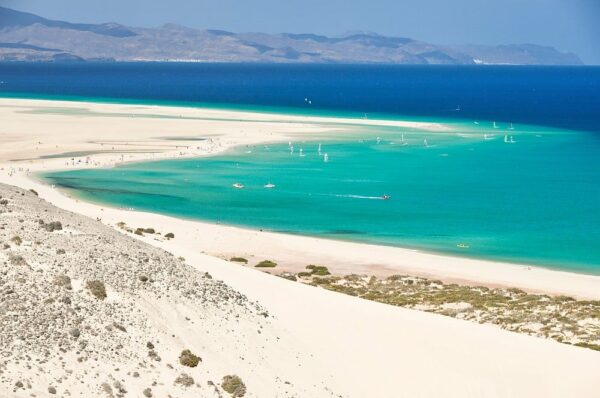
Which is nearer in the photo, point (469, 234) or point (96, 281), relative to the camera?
point (96, 281)

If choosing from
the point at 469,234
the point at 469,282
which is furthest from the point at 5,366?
the point at 469,234

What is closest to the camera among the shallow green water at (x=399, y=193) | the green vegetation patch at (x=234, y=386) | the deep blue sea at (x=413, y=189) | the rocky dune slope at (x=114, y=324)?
the rocky dune slope at (x=114, y=324)

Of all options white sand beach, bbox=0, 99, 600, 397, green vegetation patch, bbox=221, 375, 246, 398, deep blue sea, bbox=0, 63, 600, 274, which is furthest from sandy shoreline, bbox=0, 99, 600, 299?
Result: green vegetation patch, bbox=221, 375, 246, 398

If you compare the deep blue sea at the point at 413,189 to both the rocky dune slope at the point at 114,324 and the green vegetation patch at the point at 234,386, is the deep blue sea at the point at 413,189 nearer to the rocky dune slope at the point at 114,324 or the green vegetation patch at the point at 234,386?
the rocky dune slope at the point at 114,324

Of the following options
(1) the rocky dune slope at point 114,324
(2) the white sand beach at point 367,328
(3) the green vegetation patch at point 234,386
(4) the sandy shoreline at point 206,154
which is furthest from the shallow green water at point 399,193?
(3) the green vegetation patch at point 234,386

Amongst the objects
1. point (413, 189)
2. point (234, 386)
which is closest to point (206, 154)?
point (413, 189)

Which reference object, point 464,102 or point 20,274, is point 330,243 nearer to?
point 20,274
